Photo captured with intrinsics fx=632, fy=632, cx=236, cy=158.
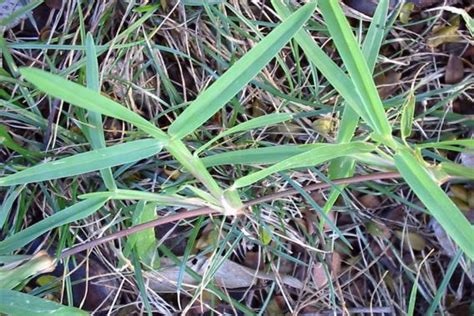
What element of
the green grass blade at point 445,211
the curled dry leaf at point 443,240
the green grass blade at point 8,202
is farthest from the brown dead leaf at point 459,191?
the green grass blade at point 8,202

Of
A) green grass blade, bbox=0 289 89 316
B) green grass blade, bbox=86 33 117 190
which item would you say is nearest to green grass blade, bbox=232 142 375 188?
green grass blade, bbox=86 33 117 190

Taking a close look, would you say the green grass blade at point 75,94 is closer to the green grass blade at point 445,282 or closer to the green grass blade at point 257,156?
the green grass blade at point 257,156

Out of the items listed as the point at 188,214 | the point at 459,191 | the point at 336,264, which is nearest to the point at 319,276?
the point at 336,264

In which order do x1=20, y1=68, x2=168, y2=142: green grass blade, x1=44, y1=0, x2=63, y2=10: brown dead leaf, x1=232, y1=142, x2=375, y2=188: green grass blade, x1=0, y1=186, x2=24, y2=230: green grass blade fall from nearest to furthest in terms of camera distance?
x1=20, y1=68, x2=168, y2=142: green grass blade < x1=232, y1=142, x2=375, y2=188: green grass blade < x1=0, y1=186, x2=24, y2=230: green grass blade < x1=44, y1=0, x2=63, y2=10: brown dead leaf

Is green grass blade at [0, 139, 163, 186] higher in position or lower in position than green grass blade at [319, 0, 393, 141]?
lower

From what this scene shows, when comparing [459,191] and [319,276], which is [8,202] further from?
[459,191]

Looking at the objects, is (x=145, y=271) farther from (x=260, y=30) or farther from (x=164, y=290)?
(x=260, y=30)

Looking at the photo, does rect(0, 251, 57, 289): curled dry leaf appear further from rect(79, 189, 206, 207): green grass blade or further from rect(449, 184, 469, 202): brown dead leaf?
rect(449, 184, 469, 202): brown dead leaf

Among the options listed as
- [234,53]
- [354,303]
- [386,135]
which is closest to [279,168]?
[386,135]

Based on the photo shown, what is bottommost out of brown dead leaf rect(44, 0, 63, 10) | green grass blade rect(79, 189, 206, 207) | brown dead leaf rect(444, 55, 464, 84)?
green grass blade rect(79, 189, 206, 207)
